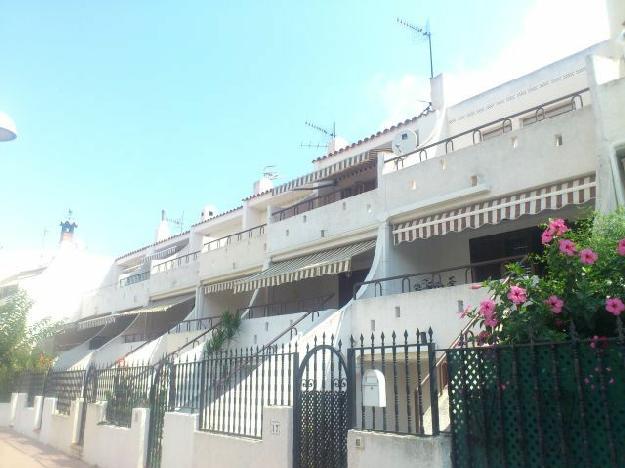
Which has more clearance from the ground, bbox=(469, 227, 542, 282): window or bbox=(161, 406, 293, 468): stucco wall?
bbox=(469, 227, 542, 282): window

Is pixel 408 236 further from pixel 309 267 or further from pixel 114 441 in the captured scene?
pixel 114 441

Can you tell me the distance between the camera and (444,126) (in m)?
16.9

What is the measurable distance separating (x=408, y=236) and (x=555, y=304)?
8825mm

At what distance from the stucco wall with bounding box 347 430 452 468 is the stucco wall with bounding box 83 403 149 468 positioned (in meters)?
5.70

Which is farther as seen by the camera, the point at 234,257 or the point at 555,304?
the point at 234,257

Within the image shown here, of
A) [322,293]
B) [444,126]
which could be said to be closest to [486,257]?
[444,126]

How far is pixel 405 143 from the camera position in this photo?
15164mm

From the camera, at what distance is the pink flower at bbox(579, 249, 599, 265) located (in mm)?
5176

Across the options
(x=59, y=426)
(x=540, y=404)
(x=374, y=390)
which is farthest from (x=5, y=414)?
(x=540, y=404)

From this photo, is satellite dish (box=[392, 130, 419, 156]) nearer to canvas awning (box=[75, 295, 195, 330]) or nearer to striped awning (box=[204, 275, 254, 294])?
striped awning (box=[204, 275, 254, 294])

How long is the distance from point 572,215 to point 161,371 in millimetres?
10189

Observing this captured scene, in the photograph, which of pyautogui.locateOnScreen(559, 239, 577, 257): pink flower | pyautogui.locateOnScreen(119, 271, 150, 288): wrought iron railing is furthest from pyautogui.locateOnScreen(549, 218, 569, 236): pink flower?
pyautogui.locateOnScreen(119, 271, 150, 288): wrought iron railing

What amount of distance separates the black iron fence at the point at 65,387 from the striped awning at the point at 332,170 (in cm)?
885

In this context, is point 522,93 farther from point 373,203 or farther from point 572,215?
point 373,203
